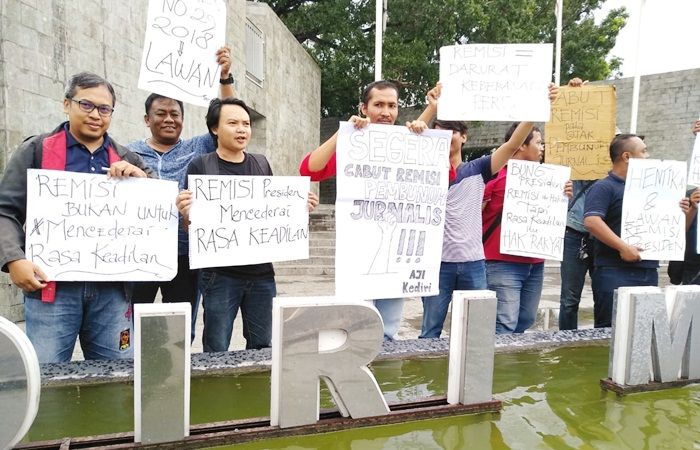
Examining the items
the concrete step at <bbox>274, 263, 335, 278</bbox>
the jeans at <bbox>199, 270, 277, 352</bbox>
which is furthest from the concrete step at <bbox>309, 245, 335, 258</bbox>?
the jeans at <bbox>199, 270, 277, 352</bbox>

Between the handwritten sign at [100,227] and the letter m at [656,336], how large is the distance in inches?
81.6

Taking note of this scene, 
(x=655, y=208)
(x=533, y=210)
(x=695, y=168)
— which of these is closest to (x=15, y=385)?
(x=533, y=210)

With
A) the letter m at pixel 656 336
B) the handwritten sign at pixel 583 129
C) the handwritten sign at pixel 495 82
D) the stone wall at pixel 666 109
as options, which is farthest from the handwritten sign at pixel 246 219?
the stone wall at pixel 666 109

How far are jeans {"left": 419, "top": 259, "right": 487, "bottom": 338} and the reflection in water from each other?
542mm

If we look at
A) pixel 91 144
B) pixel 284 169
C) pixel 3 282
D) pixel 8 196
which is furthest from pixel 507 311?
pixel 284 169

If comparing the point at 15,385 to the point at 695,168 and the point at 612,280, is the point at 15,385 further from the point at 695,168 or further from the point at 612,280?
the point at 695,168

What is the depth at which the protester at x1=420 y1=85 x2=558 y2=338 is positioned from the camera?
2.95 m

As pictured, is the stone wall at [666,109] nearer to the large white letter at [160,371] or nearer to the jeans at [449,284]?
the jeans at [449,284]

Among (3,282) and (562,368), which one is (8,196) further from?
(3,282)

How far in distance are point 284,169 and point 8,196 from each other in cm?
1109

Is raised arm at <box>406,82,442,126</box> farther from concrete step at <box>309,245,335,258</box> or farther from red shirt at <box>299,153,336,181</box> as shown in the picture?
concrete step at <box>309,245,335,258</box>

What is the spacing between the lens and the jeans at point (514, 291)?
3.09 m

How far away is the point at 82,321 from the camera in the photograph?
223cm

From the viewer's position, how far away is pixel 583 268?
388cm
